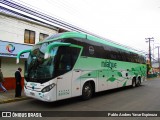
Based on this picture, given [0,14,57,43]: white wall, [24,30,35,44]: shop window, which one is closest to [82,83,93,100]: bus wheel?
[0,14,57,43]: white wall

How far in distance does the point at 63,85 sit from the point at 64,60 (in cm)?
119

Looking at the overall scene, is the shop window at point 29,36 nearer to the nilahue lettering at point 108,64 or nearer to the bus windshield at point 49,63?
the bus windshield at point 49,63

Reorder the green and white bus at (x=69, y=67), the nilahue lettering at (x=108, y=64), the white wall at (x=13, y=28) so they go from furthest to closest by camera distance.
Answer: the white wall at (x=13, y=28)
the nilahue lettering at (x=108, y=64)
the green and white bus at (x=69, y=67)

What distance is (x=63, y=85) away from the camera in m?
8.22

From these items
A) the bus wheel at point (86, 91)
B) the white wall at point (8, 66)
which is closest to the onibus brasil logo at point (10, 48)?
the white wall at point (8, 66)

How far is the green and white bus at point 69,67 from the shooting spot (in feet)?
25.7

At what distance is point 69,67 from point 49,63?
1145 millimetres

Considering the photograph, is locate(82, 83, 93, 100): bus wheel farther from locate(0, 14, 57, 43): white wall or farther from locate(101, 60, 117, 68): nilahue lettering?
locate(0, 14, 57, 43): white wall

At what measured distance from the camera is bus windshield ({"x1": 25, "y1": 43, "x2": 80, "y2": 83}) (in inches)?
308

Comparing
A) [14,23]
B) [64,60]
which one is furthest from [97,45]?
[14,23]

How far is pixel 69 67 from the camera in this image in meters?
8.59

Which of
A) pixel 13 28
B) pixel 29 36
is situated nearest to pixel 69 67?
pixel 13 28

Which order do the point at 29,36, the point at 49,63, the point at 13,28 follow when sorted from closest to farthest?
the point at 49,63 < the point at 13,28 < the point at 29,36

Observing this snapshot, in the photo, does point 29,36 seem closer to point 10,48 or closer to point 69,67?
point 10,48
